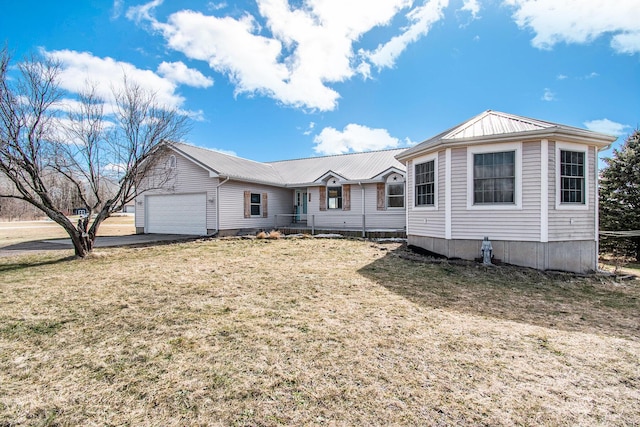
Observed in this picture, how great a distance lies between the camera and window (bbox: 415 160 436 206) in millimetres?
9695

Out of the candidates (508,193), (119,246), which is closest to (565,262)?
(508,193)

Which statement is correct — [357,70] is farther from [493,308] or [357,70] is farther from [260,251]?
[493,308]

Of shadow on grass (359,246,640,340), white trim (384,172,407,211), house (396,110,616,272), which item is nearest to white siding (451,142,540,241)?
house (396,110,616,272)

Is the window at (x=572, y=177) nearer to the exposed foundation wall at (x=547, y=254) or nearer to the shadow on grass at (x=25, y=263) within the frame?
the exposed foundation wall at (x=547, y=254)

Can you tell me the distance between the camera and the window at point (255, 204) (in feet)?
55.0

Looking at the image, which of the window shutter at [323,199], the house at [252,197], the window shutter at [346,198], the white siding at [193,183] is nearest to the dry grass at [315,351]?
the white siding at [193,183]

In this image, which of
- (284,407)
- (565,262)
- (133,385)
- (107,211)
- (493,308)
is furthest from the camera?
(107,211)

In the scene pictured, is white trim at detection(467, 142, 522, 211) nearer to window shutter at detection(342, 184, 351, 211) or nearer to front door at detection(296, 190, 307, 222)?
window shutter at detection(342, 184, 351, 211)

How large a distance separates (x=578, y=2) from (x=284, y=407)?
1297 centimetres

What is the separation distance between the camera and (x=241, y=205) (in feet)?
52.4

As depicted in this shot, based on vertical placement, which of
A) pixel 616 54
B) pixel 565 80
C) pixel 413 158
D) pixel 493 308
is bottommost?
pixel 493 308

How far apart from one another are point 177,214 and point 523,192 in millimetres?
15761

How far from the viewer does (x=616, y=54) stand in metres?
13.2

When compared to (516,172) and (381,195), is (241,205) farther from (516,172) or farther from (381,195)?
(516,172)
